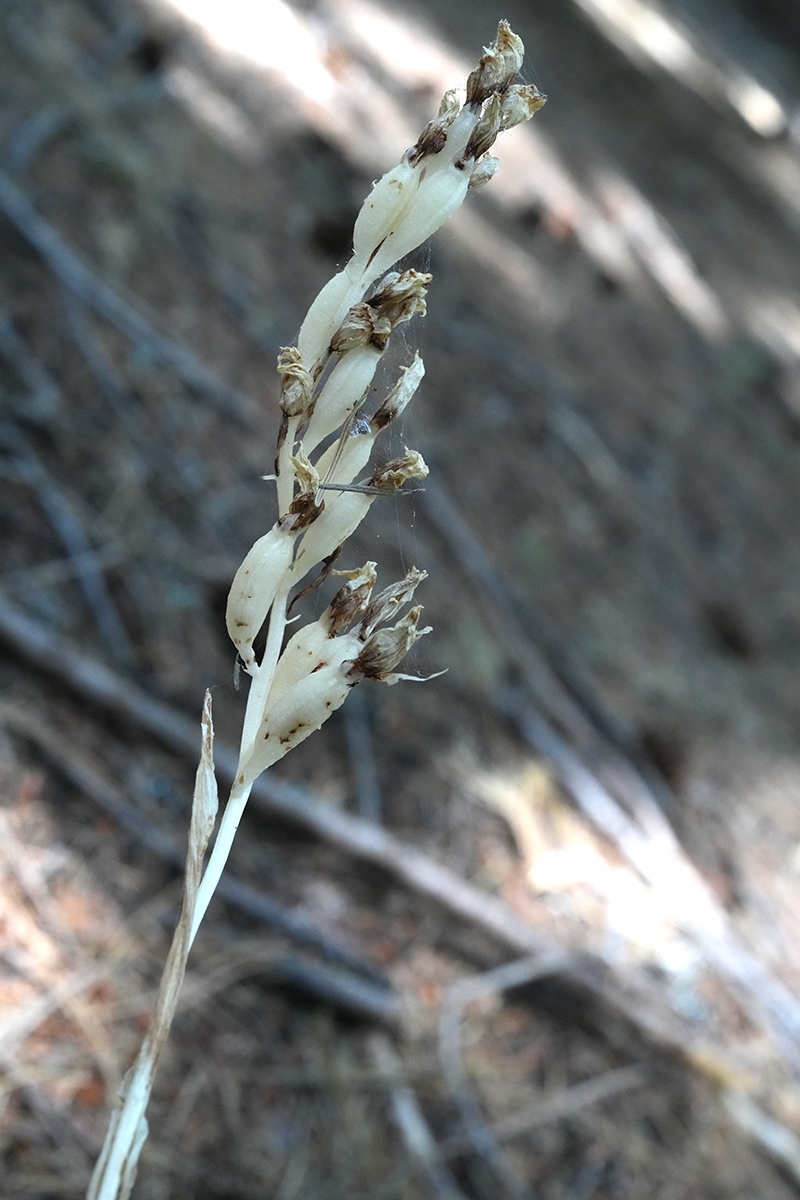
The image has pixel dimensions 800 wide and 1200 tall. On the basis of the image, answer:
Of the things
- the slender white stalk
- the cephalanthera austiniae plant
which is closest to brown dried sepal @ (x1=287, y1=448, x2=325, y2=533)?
the cephalanthera austiniae plant

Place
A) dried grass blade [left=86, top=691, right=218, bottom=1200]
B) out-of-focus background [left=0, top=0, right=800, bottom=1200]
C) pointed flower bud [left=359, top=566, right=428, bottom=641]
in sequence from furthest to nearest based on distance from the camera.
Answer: out-of-focus background [left=0, top=0, right=800, bottom=1200] → pointed flower bud [left=359, top=566, right=428, bottom=641] → dried grass blade [left=86, top=691, right=218, bottom=1200]

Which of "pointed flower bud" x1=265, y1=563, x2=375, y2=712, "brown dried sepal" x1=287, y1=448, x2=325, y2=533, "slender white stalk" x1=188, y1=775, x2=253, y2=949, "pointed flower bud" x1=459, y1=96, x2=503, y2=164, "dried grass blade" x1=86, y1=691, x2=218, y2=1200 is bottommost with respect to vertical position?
"dried grass blade" x1=86, y1=691, x2=218, y2=1200

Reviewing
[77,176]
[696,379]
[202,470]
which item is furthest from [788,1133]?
[696,379]

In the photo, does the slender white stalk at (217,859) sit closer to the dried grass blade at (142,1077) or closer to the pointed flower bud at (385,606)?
the dried grass blade at (142,1077)

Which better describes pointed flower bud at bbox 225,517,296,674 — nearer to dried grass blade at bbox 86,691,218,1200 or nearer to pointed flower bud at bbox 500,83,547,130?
dried grass blade at bbox 86,691,218,1200

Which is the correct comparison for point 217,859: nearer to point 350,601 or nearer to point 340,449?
point 350,601

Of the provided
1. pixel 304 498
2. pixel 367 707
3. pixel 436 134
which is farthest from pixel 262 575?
pixel 367 707

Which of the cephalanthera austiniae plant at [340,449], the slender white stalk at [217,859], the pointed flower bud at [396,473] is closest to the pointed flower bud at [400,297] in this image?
the cephalanthera austiniae plant at [340,449]
